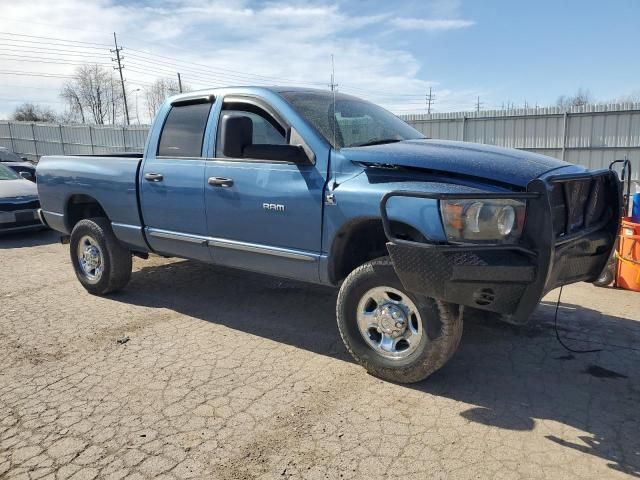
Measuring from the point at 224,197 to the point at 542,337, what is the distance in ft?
9.61

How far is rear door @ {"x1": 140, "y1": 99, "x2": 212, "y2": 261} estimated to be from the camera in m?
4.59

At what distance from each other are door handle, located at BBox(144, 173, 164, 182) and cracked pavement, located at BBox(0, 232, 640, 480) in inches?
52.8

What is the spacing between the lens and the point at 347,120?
4211 mm

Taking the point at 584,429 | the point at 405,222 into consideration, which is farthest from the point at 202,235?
the point at 584,429

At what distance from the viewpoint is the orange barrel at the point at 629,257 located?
5625 mm

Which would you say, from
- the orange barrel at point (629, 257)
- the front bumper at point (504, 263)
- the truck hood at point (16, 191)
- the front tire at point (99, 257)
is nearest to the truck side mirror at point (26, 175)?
the truck hood at point (16, 191)

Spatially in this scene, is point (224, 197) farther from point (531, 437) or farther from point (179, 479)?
point (531, 437)

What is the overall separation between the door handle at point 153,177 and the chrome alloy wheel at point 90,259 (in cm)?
121

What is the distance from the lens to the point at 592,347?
4.14 metres

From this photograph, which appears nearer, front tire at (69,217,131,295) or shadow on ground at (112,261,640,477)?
shadow on ground at (112,261,640,477)

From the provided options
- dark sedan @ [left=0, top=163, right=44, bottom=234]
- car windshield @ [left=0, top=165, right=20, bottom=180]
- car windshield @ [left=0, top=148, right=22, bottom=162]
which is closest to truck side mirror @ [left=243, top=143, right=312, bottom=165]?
dark sedan @ [left=0, top=163, right=44, bottom=234]

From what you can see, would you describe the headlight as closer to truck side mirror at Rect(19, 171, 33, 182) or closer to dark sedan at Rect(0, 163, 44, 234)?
dark sedan at Rect(0, 163, 44, 234)

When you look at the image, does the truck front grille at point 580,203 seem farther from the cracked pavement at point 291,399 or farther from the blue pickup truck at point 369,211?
the cracked pavement at point 291,399

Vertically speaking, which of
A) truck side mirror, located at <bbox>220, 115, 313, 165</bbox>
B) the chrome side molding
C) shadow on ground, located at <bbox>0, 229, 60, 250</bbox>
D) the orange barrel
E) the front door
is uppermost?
truck side mirror, located at <bbox>220, 115, 313, 165</bbox>
